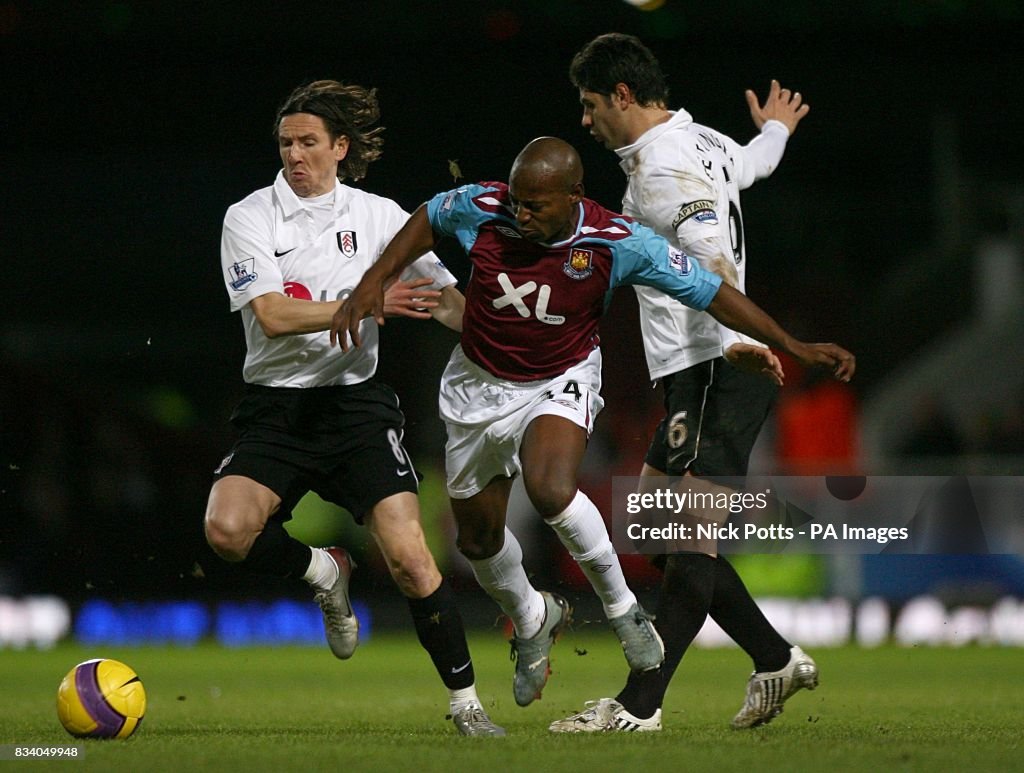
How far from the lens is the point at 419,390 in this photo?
1385 cm

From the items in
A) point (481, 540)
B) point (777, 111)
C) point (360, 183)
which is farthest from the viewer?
point (360, 183)

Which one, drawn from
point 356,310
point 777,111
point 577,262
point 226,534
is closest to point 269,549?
point 226,534

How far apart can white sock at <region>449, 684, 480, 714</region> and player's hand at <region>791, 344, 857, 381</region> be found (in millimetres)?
1603

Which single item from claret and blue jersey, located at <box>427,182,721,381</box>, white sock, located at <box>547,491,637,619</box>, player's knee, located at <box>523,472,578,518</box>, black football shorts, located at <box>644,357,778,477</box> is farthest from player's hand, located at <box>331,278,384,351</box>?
black football shorts, located at <box>644,357,778,477</box>

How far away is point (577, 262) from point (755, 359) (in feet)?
2.27

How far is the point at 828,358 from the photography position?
5.24 metres

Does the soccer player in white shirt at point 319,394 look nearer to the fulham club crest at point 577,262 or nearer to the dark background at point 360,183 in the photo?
the fulham club crest at point 577,262

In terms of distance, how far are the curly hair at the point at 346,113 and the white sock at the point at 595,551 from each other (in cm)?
182

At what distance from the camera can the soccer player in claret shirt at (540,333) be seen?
5.22m

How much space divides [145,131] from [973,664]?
9470 mm

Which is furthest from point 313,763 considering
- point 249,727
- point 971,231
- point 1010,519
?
point 971,231

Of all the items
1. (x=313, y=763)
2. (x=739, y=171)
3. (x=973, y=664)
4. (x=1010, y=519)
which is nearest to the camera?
(x=313, y=763)

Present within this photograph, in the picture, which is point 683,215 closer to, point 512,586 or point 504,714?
point 512,586

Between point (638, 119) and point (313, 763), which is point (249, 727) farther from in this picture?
point (638, 119)
